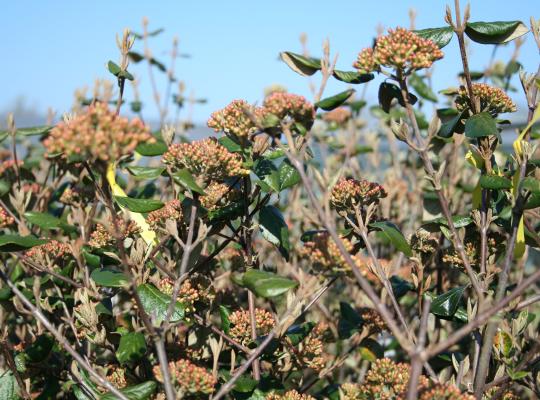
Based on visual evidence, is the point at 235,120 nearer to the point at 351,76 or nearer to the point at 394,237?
the point at 351,76

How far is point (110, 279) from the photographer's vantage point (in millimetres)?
1568

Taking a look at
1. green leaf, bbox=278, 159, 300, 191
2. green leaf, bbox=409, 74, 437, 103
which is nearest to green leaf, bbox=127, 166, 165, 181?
green leaf, bbox=278, 159, 300, 191

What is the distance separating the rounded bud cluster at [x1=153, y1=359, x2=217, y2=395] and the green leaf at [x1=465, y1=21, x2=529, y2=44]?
3.76 feet

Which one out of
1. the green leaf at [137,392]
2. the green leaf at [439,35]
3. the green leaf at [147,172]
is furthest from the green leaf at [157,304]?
the green leaf at [439,35]

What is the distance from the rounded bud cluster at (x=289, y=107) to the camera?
1.35 m

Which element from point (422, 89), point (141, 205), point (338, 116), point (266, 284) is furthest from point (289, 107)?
point (338, 116)

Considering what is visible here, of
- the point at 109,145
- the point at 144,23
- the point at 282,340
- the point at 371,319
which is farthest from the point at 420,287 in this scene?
the point at 144,23

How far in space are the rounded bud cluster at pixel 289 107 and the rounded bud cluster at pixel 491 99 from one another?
0.61m

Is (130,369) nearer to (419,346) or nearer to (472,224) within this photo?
(419,346)

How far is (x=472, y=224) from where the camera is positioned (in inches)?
79.0

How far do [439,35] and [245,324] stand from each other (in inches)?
39.6

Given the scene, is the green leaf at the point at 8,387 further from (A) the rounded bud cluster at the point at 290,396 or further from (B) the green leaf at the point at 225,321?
→ (A) the rounded bud cluster at the point at 290,396

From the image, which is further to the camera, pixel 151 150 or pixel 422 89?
pixel 422 89

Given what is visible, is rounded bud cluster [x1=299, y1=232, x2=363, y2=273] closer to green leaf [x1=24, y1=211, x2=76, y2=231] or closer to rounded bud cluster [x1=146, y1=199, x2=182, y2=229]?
rounded bud cluster [x1=146, y1=199, x2=182, y2=229]
